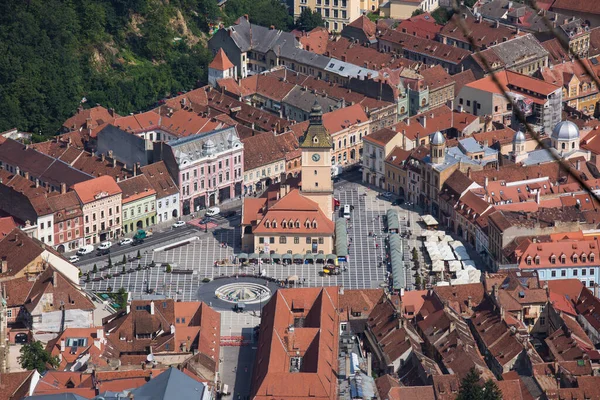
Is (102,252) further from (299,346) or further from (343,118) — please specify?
(343,118)

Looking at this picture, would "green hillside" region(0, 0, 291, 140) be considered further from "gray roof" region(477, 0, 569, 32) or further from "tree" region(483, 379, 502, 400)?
"tree" region(483, 379, 502, 400)

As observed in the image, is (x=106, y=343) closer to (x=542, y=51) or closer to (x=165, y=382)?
(x=165, y=382)

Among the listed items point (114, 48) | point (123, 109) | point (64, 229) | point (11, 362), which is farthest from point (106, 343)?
point (114, 48)

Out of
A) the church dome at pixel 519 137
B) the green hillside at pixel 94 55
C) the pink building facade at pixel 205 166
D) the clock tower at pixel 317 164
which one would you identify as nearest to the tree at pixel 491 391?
the clock tower at pixel 317 164

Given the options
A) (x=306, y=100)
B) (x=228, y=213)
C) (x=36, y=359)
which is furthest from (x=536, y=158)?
(x=36, y=359)

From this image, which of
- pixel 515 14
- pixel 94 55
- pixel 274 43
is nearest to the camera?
pixel 94 55

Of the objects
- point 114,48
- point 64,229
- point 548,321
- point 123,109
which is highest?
point 114,48

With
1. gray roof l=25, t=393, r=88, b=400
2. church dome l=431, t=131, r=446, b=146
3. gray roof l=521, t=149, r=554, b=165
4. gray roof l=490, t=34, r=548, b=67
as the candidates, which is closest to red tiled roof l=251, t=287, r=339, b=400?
gray roof l=25, t=393, r=88, b=400
